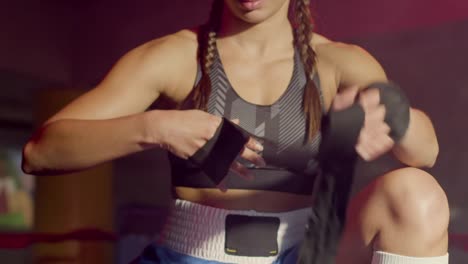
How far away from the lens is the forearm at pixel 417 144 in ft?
2.51

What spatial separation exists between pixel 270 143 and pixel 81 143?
9.0 inches

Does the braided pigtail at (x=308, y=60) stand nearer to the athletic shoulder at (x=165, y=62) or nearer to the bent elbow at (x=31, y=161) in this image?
the athletic shoulder at (x=165, y=62)

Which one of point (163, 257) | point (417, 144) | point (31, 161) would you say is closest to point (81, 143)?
point (31, 161)

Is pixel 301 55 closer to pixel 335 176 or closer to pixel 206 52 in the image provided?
pixel 206 52

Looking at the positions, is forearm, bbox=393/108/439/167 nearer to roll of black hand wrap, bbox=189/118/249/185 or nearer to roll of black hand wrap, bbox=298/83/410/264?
roll of black hand wrap, bbox=298/83/410/264

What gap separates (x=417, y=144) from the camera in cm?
77

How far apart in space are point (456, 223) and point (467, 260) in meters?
0.09

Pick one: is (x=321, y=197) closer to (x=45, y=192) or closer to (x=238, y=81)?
(x=238, y=81)

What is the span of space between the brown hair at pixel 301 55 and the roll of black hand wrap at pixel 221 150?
14cm

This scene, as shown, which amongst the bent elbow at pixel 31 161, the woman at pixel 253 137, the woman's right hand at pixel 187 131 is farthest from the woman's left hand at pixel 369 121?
the bent elbow at pixel 31 161

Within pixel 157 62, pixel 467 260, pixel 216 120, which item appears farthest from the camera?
pixel 467 260

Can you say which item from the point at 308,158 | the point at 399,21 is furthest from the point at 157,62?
the point at 399,21

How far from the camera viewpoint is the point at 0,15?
1905 mm

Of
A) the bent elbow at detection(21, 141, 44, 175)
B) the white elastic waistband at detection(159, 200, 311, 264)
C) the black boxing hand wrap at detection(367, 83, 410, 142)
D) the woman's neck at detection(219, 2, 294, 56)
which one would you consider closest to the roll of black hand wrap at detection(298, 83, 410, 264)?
the black boxing hand wrap at detection(367, 83, 410, 142)
